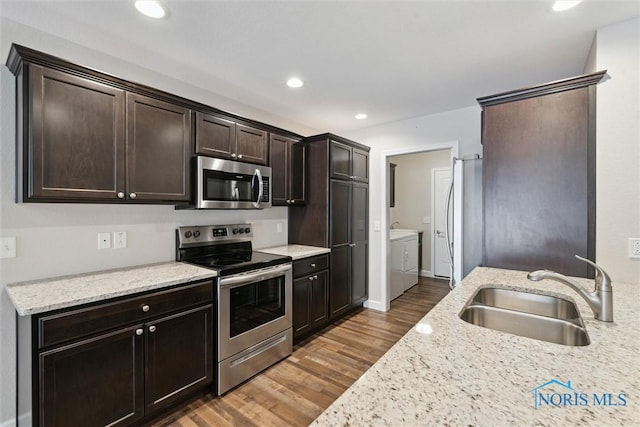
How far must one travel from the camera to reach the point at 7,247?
166 centimetres

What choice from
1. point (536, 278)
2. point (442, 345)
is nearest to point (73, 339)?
point (442, 345)

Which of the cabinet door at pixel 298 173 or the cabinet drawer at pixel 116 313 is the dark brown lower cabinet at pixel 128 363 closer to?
the cabinet drawer at pixel 116 313

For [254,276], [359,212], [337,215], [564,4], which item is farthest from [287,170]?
[564,4]

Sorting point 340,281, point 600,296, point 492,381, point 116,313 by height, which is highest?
point 600,296

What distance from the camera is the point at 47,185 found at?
1.61 m

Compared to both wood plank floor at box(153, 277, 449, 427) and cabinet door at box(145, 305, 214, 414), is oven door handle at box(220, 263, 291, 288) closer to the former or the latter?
cabinet door at box(145, 305, 214, 414)

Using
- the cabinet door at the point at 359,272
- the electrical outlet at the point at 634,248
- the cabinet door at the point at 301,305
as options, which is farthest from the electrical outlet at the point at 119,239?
the electrical outlet at the point at 634,248

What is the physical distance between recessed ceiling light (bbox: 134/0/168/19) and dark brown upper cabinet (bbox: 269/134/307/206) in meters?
1.39

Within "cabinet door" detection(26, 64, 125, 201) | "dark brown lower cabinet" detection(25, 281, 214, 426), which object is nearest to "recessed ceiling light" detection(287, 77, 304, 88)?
"cabinet door" detection(26, 64, 125, 201)

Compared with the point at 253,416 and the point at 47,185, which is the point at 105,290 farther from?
the point at 253,416

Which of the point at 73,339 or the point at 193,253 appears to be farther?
the point at 193,253

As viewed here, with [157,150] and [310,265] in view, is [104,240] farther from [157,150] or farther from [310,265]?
[310,265]

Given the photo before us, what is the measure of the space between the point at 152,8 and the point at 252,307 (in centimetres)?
215

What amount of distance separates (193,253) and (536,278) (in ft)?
7.99
